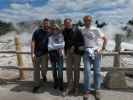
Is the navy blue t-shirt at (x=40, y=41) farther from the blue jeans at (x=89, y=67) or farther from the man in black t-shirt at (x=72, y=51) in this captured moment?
the blue jeans at (x=89, y=67)

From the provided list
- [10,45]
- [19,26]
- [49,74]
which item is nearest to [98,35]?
[49,74]

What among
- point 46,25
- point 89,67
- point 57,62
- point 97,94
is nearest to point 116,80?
point 97,94

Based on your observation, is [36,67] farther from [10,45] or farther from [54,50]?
[10,45]

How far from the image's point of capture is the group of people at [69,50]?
7445 mm

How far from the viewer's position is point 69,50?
7.79m

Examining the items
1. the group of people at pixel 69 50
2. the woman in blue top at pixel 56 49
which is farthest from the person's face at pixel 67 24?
the woman in blue top at pixel 56 49

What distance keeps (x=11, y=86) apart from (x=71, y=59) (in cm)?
199

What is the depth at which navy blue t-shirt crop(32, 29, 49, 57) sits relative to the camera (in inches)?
317

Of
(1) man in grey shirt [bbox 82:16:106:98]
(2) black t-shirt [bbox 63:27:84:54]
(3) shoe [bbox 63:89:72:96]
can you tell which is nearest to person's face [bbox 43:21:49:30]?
(2) black t-shirt [bbox 63:27:84:54]

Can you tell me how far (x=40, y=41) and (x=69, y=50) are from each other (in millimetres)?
774

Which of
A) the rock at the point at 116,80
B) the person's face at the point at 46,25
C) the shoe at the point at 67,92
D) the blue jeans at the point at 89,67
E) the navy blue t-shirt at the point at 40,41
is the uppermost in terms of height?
the person's face at the point at 46,25

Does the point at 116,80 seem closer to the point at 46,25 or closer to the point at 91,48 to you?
the point at 91,48

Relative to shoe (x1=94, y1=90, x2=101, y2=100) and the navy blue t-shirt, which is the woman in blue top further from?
shoe (x1=94, y1=90, x2=101, y2=100)

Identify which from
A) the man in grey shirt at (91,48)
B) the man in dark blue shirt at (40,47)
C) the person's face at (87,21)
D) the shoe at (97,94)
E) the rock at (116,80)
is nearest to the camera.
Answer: the person's face at (87,21)
